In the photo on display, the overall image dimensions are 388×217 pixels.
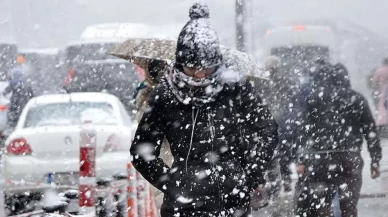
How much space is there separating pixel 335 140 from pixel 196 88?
7.91 feet

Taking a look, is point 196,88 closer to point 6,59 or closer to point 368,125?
point 368,125

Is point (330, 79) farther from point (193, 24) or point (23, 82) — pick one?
point (23, 82)

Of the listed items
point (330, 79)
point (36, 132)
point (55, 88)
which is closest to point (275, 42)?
point (55, 88)

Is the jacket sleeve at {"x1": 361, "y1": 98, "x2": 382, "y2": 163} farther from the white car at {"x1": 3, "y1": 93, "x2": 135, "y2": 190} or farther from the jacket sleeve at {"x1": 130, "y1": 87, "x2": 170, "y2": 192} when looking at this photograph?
the white car at {"x1": 3, "y1": 93, "x2": 135, "y2": 190}

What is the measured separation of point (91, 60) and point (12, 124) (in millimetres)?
3371

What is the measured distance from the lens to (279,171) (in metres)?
8.31

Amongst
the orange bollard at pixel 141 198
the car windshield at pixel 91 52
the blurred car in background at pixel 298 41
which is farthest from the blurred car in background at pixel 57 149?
the blurred car in background at pixel 298 41

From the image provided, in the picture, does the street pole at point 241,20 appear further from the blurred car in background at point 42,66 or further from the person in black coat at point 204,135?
the blurred car in background at point 42,66

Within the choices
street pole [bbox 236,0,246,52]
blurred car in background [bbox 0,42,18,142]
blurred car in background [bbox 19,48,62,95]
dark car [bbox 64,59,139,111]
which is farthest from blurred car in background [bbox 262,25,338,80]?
blurred car in background [bbox 19,48,62,95]

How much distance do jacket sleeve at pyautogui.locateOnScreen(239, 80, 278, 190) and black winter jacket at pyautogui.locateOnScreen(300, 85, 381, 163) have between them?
207 cm

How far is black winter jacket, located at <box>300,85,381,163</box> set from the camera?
6230 millimetres

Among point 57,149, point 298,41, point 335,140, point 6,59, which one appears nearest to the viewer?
point 335,140

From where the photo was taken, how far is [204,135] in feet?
13.5

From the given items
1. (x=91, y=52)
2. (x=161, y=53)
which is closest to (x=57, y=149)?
(x=161, y=53)
